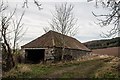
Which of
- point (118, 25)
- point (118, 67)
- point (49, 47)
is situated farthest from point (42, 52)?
point (118, 25)

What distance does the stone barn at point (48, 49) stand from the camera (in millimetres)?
33125

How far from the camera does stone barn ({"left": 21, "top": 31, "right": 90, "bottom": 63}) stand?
33125mm

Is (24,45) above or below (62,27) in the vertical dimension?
below

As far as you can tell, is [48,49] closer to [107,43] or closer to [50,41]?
[50,41]

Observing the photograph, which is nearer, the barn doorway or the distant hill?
the distant hill

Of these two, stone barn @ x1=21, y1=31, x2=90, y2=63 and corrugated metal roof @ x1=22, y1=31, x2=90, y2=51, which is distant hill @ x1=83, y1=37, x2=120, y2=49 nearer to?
stone barn @ x1=21, y1=31, x2=90, y2=63

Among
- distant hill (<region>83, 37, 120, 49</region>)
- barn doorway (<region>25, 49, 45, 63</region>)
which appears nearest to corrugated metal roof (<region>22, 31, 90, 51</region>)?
barn doorway (<region>25, 49, 45, 63</region>)

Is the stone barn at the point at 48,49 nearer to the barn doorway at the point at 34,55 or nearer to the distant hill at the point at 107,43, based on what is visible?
the barn doorway at the point at 34,55

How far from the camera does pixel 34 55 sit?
36156 mm

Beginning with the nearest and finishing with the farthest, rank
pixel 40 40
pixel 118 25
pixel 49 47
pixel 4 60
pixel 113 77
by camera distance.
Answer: pixel 118 25
pixel 113 77
pixel 4 60
pixel 49 47
pixel 40 40

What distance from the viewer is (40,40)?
36.5 metres

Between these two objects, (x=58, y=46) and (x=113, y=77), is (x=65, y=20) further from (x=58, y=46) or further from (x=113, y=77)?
(x=113, y=77)

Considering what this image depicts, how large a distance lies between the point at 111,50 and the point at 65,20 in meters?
10.5

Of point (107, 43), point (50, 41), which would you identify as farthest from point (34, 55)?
point (107, 43)
